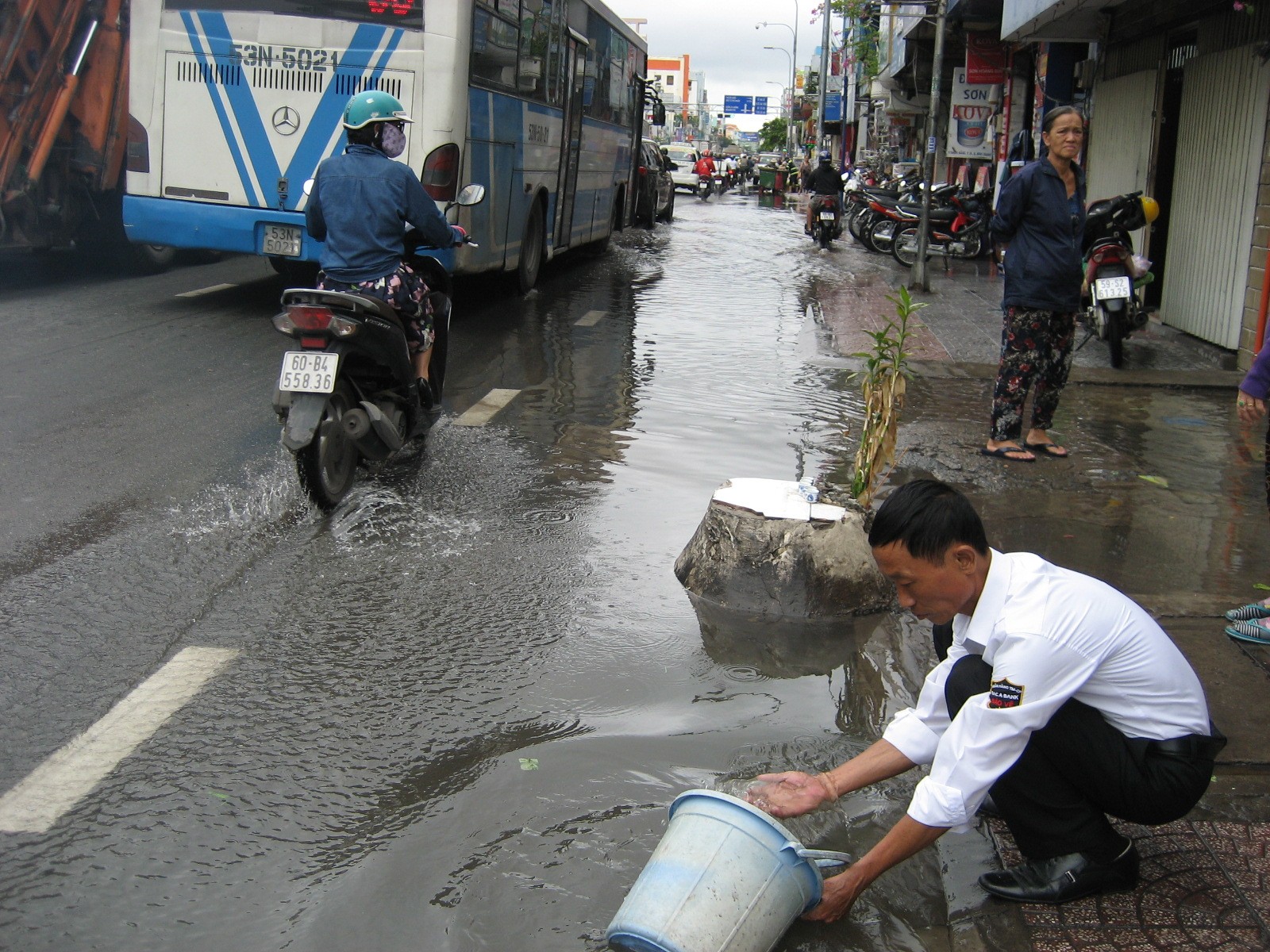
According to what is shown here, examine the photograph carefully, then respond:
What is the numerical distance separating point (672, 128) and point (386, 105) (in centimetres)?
14165

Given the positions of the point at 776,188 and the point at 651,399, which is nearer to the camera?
the point at 651,399

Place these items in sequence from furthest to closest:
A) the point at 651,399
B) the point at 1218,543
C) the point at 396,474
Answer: the point at 651,399
the point at 396,474
the point at 1218,543

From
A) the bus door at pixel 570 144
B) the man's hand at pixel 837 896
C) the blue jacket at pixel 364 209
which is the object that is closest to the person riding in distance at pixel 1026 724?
the man's hand at pixel 837 896

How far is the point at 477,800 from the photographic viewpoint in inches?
122

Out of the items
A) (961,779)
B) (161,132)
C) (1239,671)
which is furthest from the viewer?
A: (161,132)

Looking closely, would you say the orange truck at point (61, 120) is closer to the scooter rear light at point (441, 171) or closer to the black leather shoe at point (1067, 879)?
the scooter rear light at point (441, 171)

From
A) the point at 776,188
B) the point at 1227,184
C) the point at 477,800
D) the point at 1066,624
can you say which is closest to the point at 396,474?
the point at 477,800

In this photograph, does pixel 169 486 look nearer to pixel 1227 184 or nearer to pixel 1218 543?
pixel 1218 543

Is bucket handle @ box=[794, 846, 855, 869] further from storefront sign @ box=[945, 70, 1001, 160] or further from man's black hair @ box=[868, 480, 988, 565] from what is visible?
storefront sign @ box=[945, 70, 1001, 160]

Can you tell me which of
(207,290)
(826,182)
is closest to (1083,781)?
(207,290)

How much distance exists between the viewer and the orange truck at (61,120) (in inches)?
429

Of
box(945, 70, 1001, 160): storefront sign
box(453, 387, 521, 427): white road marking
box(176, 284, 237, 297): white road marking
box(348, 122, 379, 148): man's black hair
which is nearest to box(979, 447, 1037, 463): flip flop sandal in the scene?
box(453, 387, 521, 427): white road marking

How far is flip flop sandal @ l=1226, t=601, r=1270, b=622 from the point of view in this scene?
4.11 metres

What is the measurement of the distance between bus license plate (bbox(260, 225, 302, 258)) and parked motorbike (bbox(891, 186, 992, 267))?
1035cm
